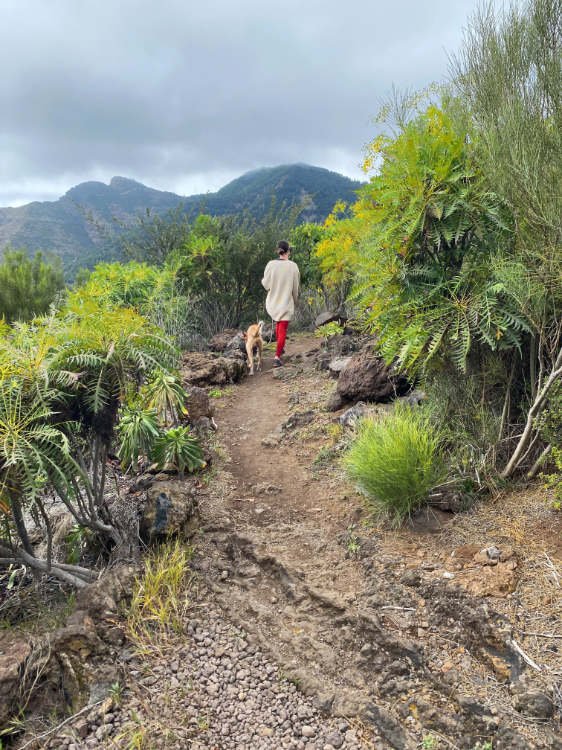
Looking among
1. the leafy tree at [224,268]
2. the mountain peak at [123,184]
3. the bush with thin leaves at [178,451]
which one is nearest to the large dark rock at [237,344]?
the leafy tree at [224,268]

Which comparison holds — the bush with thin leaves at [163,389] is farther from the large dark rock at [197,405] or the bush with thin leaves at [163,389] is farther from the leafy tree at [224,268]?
the leafy tree at [224,268]

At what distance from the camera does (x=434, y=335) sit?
3426 mm

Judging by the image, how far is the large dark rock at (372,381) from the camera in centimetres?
502

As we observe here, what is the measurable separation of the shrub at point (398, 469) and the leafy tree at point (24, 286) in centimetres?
1085

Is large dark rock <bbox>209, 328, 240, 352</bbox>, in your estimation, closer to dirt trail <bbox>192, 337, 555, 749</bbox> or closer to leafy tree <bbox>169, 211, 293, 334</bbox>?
leafy tree <bbox>169, 211, 293, 334</bbox>

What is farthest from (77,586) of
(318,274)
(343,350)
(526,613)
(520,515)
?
(318,274)

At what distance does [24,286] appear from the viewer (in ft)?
41.8

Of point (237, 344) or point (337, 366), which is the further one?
point (237, 344)

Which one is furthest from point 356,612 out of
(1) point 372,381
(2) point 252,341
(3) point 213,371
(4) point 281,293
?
(4) point 281,293

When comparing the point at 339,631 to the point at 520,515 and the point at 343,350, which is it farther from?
the point at 343,350

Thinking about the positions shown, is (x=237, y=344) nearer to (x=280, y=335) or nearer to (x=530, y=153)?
(x=280, y=335)

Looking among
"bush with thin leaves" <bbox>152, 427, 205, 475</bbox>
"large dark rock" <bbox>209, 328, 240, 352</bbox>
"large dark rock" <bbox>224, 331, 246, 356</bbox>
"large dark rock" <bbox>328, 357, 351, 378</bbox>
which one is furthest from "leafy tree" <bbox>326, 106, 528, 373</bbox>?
"large dark rock" <bbox>209, 328, 240, 352</bbox>

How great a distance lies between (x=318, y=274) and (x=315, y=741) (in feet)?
33.2

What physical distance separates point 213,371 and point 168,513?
4.18 metres
